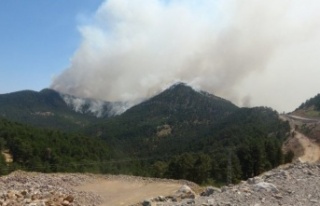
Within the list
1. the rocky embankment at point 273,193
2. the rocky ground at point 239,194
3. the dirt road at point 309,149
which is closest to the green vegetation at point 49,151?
the rocky ground at point 239,194

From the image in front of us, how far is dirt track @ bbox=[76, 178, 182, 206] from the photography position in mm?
35844

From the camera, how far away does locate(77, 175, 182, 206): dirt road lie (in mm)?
35850

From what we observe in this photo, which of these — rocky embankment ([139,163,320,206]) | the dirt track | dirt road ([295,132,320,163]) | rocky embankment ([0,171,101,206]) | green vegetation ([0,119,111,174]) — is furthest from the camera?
dirt road ([295,132,320,163])

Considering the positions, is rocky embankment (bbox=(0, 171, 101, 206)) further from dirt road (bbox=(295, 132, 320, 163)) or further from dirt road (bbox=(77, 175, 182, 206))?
dirt road (bbox=(295, 132, 320, 163))

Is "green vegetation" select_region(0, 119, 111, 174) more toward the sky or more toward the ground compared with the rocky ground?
more toward the sky

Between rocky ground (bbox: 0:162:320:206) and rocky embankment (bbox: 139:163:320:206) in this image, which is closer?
rocky embankment (bbox: 139:163:320:206)

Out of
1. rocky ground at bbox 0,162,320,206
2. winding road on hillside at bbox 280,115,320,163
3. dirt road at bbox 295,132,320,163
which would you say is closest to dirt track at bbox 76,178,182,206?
rocky ground at bbox 0,162,320,206

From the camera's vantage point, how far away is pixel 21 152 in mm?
89562

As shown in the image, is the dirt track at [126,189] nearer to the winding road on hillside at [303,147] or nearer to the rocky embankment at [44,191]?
the rocky embankment at [44,191]

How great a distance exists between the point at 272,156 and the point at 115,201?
220 feet

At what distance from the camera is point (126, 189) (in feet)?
136

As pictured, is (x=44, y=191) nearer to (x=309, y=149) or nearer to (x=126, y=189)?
(x=126, y=189)

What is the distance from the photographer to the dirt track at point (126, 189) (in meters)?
35.8

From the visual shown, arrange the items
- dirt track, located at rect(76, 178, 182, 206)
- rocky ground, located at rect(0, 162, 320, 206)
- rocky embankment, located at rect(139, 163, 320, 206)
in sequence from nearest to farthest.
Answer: rocky embankment, located at rect(139, 163, 320, 206) < rocky ground, located at rect(0, 162, 320, 206) < dirt track, located at rect(76, 178, 182, 206)
